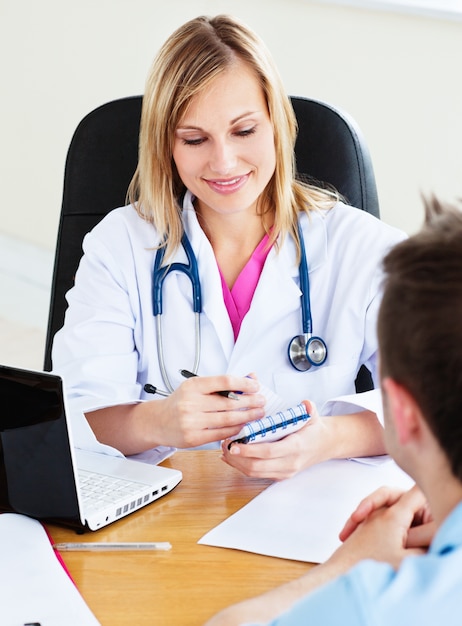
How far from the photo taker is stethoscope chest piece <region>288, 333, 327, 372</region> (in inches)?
63.5

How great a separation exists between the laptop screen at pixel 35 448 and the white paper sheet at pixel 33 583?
0.11 feet

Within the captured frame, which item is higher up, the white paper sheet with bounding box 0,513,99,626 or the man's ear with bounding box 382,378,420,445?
the man's ear with bounding box 382,378,420,445

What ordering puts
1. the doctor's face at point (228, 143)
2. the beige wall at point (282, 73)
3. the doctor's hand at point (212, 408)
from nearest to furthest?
the doctor's hand at point (212, 408) → the doctor's face at point (228, 143) → the beige wall at point (282, 73)

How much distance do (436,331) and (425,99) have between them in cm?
237

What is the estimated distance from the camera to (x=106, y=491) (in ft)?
4.08

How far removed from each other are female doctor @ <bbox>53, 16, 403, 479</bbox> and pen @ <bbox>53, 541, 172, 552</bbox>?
1.23 ft

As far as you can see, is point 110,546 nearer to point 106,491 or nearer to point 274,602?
point 106,491

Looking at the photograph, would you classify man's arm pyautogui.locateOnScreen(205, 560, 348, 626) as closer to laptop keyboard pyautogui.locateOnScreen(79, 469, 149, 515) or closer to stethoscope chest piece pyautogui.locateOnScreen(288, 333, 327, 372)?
laptop keyboard pyautogui.locateOnScreen(79, 469, 149, 515)

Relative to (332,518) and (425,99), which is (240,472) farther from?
(425,99)

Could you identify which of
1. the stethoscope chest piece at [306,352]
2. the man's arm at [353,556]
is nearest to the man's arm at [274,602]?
the man's arm at [353,556]

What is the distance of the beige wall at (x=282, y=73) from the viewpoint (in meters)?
2.91

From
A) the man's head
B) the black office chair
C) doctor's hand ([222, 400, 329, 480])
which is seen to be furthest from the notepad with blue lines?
the black office chair

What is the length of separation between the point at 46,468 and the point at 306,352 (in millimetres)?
608

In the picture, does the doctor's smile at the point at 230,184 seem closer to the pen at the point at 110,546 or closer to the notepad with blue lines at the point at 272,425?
the notepad with blue lines at the point at 272,425
